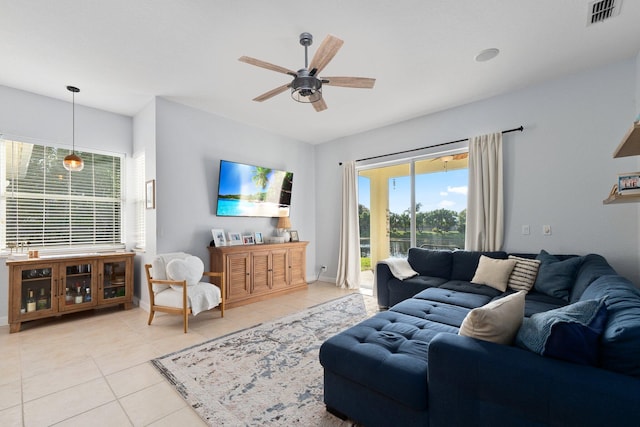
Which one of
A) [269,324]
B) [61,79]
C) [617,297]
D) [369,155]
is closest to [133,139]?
[61,79]

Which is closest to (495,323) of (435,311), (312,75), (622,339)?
(622,339)

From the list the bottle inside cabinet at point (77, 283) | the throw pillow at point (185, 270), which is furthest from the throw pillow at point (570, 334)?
the bottle inside cabinet at point (77, 283)

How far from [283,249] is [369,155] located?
2.31 m

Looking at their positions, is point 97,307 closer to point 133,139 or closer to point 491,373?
point 133,139

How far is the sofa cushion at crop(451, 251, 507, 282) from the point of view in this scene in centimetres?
351

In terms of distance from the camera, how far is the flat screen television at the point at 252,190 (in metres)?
4.51

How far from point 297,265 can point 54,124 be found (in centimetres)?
407

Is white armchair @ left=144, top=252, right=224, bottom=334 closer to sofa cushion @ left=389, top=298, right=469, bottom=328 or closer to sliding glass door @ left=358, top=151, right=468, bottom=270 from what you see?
sofa cushion @ left=389, top=298, right=469, bottom=328

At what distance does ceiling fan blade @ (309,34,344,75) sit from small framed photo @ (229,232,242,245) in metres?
2.99

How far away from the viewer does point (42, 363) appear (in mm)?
2525

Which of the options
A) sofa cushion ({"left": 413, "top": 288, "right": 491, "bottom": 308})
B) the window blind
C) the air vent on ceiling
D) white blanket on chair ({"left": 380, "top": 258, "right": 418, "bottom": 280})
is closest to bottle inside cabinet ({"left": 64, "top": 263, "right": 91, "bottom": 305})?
the window blind

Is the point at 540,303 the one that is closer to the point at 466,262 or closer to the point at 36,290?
the point at 466,262

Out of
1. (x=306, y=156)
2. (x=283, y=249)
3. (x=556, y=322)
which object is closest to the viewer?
(x=556, y=322)

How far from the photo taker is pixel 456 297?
9.39 feet
